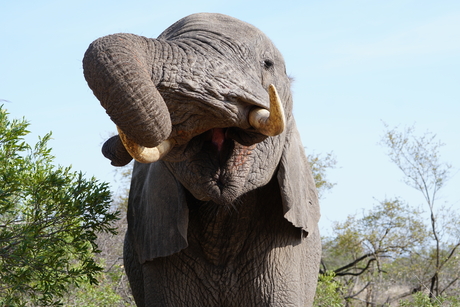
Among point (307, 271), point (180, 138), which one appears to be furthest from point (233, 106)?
point (307, 271)

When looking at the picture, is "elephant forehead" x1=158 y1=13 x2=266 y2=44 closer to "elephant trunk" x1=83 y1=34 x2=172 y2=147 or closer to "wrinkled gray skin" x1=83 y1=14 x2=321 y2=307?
"wrinkled gray skin" x1=83 y1=14 x2=321 y2=307

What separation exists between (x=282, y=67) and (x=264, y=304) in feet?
4.75

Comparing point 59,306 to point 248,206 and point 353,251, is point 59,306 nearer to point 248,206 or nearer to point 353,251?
point 248,206

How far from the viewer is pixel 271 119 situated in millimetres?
3213

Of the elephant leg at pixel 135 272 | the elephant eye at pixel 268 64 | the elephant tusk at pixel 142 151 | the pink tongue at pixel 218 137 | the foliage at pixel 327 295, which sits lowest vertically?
the elephant leg at pixel 135 272

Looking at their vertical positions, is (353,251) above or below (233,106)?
above

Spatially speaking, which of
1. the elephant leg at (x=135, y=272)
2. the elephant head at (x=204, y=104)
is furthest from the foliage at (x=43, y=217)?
the elephant head at (x=204, y=104)

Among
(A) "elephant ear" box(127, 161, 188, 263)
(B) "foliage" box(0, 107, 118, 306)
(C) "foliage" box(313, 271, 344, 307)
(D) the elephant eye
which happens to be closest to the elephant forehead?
(D) the elephant eye

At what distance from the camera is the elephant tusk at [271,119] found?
126 inches

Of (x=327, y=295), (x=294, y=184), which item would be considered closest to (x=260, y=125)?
(x=294, y=184)

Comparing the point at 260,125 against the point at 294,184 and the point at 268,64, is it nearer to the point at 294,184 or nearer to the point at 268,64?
the point at 268,64

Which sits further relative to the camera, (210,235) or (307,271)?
(307,271)

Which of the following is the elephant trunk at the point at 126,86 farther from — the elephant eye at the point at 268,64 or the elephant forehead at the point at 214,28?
the elephant eye at the point at 268,64

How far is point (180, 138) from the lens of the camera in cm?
329
